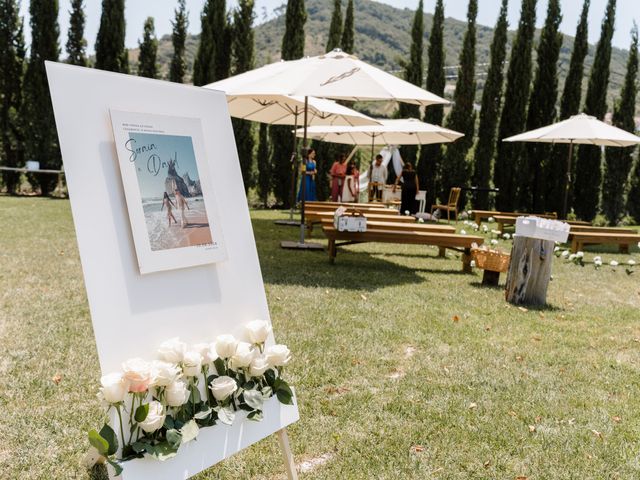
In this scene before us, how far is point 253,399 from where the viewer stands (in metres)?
2.22

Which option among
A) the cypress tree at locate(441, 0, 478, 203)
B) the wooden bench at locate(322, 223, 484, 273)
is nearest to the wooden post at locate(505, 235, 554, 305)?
the wooden bench at locate(322, 223, 484, 273)

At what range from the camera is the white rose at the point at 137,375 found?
1786 mm

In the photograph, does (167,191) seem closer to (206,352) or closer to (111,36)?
(206,352)

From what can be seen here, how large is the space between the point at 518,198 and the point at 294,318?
16007mm

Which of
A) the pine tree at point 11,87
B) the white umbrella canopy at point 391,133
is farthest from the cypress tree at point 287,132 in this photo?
the pine tree at point 11,87

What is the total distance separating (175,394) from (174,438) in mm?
148

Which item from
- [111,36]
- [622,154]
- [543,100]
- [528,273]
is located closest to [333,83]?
[528,273]

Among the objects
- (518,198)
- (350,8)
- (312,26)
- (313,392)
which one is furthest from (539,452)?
(312,26)

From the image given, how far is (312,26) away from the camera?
347ft

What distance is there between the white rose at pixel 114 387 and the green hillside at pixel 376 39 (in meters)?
84.3

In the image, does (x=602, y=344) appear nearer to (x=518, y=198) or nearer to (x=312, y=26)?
(x=518, y=198)

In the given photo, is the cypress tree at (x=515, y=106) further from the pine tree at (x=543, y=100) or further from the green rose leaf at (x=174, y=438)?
the green rose leaf at (x=174, y=438)

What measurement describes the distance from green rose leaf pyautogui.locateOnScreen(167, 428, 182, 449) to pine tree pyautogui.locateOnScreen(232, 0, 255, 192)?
16.4 metres

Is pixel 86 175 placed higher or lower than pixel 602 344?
higher
